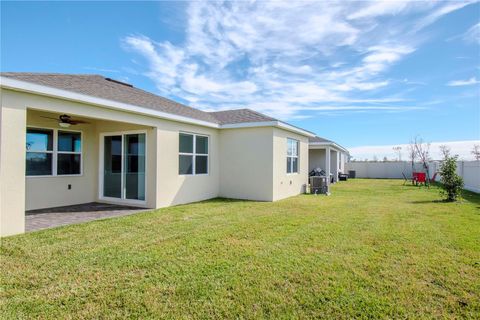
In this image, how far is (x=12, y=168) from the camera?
18.2 ft

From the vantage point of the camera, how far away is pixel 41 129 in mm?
8461

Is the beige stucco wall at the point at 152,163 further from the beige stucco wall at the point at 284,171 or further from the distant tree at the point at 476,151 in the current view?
the distant tree at the point at 476,151

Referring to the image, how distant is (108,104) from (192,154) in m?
3.88

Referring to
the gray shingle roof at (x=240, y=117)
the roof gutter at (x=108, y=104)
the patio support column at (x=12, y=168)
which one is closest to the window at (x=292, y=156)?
the roof gutter at (x=108, y=104)

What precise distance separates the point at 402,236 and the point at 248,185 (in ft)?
21.0

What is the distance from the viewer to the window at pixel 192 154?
10152 millimetres

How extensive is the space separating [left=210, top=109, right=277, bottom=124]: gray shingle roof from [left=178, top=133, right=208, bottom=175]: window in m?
1.48

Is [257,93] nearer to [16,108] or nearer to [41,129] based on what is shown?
[41,129]

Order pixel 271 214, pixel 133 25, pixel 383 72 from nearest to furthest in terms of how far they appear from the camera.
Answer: pixel 271 214, pixel 133 25, pixel 383 72

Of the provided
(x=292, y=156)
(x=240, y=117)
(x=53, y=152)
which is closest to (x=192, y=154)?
(x=240, y=117)

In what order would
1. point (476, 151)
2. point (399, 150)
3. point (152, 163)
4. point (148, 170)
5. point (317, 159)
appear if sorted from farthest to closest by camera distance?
point (399, 150) → point (476, 151) → point (317, 159) → point (148, 170) → point (152, 163)

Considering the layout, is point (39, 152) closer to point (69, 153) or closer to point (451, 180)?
point (69, 153)

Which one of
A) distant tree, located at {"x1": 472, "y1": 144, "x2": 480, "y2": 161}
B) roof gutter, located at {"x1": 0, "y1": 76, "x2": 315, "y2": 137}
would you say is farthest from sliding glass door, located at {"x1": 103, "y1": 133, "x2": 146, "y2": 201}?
distant tree, located at {"x1": 472, "y1": 144, "x2": 480, "y2": 161}

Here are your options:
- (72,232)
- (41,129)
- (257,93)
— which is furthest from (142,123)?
(257,93)
